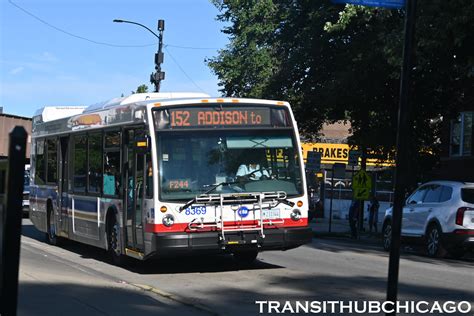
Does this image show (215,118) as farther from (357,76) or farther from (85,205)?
(357,76)

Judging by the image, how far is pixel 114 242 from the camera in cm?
1460

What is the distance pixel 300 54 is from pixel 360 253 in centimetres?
1263

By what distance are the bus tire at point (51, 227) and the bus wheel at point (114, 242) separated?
4.58 m

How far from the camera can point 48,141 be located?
19.6m

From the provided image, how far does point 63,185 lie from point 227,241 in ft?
21.7

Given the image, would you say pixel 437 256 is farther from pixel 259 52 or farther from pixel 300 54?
pixel 259 52

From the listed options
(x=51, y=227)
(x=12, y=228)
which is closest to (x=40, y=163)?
(x=51, y=227)

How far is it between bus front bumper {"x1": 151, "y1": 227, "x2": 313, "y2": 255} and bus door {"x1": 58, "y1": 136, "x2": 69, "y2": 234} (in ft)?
19.5

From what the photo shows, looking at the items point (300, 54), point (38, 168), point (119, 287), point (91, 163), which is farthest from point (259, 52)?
point (119, 287)

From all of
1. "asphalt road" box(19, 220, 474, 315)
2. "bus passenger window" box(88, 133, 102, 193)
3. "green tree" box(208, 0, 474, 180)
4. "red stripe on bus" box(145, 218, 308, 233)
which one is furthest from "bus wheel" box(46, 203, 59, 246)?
"green tree" box(208, 0, 474, 180)

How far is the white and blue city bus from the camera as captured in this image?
41.1 feet

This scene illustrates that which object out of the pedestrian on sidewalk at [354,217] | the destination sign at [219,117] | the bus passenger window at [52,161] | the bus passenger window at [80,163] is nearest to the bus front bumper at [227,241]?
the destination sign at [219,117]

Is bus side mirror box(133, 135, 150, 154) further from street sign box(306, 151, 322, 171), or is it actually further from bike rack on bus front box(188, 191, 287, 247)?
street sign box(306, 151, 322, 171)

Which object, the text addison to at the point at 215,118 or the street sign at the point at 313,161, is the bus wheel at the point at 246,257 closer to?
the text addison to at the point at 215,118
